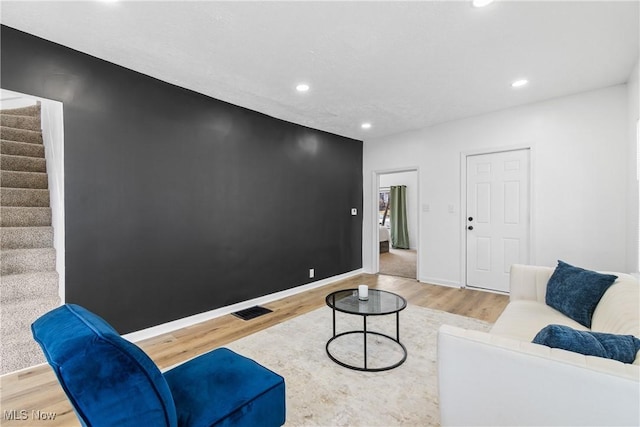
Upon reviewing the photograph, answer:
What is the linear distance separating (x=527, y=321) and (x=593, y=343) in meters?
1.11

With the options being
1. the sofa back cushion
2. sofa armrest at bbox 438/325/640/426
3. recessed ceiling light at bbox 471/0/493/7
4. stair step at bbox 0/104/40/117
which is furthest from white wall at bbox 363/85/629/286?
stair step at bbox 0/104/40/117

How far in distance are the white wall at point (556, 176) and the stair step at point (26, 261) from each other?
15.5 ft

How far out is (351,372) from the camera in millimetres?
2266

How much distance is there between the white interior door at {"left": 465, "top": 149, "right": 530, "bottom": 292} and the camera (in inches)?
161

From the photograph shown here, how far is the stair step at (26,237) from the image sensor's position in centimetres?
269

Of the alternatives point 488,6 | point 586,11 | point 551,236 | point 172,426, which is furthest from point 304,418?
point 551,236

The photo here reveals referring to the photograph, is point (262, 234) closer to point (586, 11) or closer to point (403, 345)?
point (403, 345)

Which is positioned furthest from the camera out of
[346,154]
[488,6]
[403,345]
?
[346,154]

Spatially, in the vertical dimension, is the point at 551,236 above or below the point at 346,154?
below

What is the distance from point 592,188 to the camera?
353 cm

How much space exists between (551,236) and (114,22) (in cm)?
502

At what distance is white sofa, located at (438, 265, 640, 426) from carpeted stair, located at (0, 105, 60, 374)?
299 centimetres

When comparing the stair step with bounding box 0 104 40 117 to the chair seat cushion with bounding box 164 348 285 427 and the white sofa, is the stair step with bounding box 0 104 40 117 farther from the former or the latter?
the white sofa

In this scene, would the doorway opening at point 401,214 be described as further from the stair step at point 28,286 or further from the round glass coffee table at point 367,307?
the stair step at point 28,286
